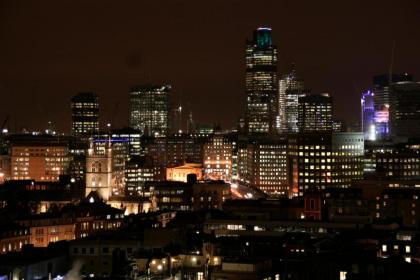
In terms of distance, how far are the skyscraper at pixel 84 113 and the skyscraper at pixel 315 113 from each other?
37.9m

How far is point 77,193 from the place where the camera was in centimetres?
9144

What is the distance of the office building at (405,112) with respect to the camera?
15959 cm

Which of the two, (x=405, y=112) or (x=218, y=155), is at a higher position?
(x=405, y=112)

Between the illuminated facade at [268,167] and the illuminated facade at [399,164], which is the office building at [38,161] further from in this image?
the illuminated facade at [399,164]

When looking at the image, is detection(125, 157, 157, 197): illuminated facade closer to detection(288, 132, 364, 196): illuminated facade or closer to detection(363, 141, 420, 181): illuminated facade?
detection(288, 132, 364, 196): illuminated facade

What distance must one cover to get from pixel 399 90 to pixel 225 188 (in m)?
95.4

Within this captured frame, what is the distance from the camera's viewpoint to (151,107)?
18762 centimetres

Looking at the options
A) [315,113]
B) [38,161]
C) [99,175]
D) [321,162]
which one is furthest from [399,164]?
[315,113]

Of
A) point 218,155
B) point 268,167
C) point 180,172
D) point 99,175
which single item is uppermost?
point 218,155

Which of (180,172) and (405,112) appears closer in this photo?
(180,172)

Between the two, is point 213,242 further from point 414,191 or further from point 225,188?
point 225,188

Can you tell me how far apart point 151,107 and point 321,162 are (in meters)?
103

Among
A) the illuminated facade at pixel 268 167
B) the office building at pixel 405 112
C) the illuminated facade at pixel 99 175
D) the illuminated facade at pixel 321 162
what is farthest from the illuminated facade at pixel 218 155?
the illuminated facade at pixel 99 175

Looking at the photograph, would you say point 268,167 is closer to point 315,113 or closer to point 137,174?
point 137,174
